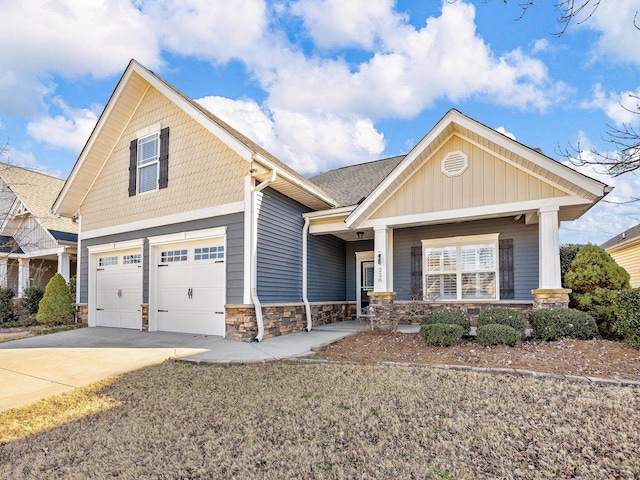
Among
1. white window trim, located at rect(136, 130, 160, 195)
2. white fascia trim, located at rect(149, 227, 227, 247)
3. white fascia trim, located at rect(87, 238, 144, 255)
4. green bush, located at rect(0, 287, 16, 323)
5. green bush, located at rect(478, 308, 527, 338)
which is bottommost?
→ green bush, located at rect(0, 287, 16, 323)

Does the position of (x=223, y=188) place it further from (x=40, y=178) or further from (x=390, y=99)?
(x=40, y=178)

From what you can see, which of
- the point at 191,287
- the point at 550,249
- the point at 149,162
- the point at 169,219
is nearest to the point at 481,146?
the point at 550,249

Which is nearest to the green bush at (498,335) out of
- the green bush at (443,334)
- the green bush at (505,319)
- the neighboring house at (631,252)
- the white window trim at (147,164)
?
the green bush at (505,319)

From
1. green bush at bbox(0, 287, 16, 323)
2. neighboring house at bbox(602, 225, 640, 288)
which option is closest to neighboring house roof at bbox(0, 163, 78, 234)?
green bush at bbox(0, 287, 16, 323)

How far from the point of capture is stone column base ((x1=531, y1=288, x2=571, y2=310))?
716 cm

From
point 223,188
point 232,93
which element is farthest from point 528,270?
point 232,93

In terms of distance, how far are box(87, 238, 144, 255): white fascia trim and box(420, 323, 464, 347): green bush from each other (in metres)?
8.00

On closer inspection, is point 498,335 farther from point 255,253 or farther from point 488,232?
point 255,253

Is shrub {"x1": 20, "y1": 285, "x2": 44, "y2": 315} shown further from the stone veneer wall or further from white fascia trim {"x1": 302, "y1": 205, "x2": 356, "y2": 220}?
white fascia trim {"x1": 302, "y1": 205, "x2": 356, "y2": 220}

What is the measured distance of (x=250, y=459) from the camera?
2.98 meters

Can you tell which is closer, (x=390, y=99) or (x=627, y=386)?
(x=627, y=386)

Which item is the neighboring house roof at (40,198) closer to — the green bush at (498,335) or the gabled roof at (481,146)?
the gabled roof at (481,146)

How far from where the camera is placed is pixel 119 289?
11.0 meters

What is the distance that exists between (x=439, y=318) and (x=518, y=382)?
2923mm
